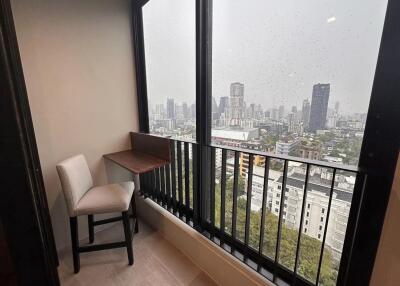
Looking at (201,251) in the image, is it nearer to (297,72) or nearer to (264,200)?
(264,200)

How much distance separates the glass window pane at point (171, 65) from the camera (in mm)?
1608

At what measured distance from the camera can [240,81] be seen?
1294mm

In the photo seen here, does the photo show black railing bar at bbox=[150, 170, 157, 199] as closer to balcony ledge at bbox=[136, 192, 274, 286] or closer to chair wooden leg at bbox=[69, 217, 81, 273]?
balcony ledge at bbox=[136, 192, 274, 286]

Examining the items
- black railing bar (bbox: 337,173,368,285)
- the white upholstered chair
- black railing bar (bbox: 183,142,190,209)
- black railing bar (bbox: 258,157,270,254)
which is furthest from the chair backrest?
black railing bar (bbox: 337,173,368,285)

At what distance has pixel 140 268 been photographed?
1636mm

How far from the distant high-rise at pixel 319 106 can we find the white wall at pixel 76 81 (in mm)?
1828

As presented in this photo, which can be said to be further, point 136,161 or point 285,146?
point 136,161

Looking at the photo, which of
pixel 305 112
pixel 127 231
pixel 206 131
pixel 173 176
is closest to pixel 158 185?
pixel 173 176

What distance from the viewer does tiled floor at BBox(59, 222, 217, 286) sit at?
153 centimetres

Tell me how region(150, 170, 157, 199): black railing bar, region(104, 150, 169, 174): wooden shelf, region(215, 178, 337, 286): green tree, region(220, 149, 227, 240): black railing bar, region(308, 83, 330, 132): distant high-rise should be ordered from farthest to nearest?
region(150, 170, 157, 199): black railing bar → region(104, 150, 169, 174): wooden shelf → region(220, 149, 227, 240): black railing bar → region(215, 178, 337, 286): green tree → region(308, 83, 330, 132): distant high-rise

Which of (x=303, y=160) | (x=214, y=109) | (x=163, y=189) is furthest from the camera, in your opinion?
(x=163, y=189)

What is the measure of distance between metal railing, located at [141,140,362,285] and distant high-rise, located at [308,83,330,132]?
7.6 inches

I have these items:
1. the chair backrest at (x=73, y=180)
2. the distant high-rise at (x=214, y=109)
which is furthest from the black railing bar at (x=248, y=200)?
the chair backrest at (x=73, y=180)

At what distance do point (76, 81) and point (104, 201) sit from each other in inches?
44.4
